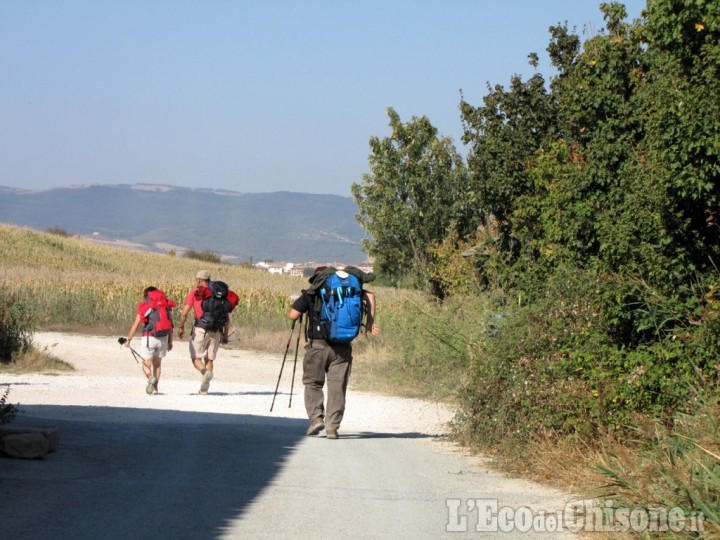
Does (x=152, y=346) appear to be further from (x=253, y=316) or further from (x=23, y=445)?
(x=253, y=316)

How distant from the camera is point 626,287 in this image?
10.5 m

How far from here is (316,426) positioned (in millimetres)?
12844

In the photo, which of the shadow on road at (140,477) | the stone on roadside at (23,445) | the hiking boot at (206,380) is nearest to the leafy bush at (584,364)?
the shadow on road at (140,477)

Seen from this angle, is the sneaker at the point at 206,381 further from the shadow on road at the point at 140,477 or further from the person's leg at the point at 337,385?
the person's leg at the point at 337,385

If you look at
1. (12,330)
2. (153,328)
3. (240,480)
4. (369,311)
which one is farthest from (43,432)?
(12,330)

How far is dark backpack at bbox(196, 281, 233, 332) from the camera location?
18312mm

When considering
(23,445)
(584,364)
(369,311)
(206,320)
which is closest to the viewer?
(23,445)

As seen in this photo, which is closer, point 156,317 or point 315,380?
point 315,380

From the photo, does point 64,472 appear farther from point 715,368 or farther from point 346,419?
point 346,419

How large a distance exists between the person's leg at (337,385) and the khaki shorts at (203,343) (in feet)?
19.6

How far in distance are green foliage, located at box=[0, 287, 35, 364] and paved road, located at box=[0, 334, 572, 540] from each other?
6.39 meters

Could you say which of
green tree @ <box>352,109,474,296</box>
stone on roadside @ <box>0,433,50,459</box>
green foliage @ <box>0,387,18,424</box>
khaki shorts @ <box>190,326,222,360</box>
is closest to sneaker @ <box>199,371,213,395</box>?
khaki shorts @ <box>190,326,222,360</box>

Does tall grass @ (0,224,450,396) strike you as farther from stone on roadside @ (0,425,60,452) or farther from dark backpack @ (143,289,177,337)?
stone on roadside @ (0,425,60,452)

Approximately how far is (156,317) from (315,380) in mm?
5932
